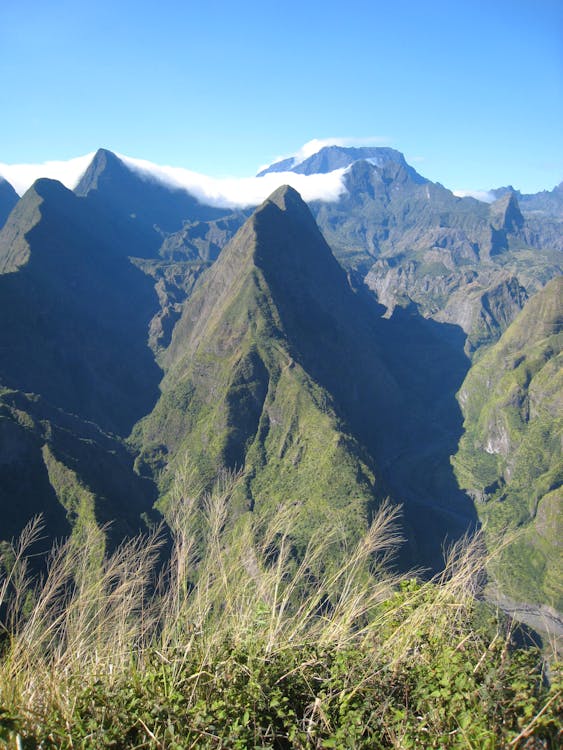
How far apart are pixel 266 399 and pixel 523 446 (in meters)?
56.7

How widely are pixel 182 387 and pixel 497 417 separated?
239 ft

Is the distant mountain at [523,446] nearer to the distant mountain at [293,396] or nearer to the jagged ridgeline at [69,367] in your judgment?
the distant mountain at [293,396]

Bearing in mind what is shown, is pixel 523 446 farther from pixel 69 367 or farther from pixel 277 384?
pixel 69 367

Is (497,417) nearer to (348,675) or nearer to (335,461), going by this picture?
(335,461)

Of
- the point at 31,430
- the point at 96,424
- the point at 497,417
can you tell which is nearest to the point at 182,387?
the point at 96,424

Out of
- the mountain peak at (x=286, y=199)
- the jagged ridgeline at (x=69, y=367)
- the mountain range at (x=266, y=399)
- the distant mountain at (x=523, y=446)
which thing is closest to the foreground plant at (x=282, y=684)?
the mountain range at (x=266, y=399)

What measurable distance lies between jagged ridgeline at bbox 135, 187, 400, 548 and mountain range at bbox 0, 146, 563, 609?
1.31ft

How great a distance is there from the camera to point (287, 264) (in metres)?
115

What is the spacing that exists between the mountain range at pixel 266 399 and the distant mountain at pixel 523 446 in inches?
16.9

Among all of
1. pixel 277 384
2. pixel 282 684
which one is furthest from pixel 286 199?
pixel 282 684

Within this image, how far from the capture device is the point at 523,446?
322 feet

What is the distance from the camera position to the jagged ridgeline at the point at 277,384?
236 ft

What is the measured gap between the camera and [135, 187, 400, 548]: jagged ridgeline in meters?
72.0

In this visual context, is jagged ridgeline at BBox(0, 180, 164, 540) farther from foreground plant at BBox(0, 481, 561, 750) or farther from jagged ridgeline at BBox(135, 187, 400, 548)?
foreground plant at BBox(0, 481, 561, 750)
